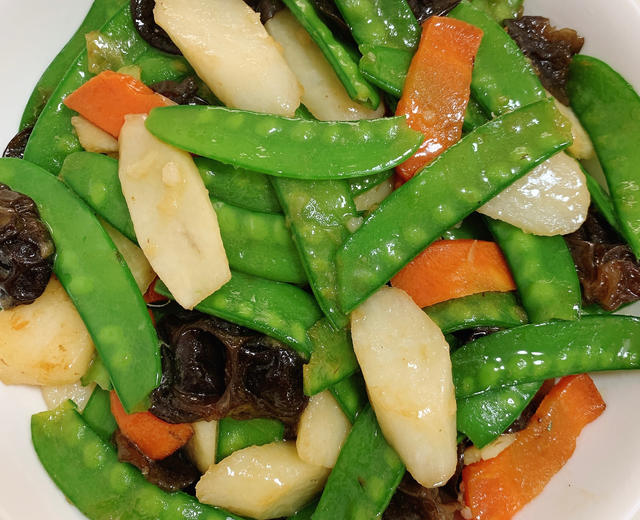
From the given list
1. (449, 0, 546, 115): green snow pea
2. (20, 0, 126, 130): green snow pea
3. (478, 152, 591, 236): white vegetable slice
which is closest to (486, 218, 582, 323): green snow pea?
(478, 152, 591, 236): white vegetable slice

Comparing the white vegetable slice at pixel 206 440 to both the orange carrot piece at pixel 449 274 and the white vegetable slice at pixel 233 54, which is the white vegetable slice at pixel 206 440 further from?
the white vegetable slice at pixel 233 54

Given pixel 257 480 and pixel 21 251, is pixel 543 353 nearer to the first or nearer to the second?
pixel 257 480

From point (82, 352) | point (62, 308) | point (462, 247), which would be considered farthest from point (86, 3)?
point (462, 247)

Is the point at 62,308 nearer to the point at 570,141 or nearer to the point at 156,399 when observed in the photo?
the point at 156,399

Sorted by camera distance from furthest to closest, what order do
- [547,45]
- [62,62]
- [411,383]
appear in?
[62,62] → [547,45] → [411,383]

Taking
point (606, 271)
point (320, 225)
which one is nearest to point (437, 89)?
point (320, 225)

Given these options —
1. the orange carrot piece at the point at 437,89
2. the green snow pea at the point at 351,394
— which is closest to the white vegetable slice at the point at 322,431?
the green snow pea at the point at 351,394
